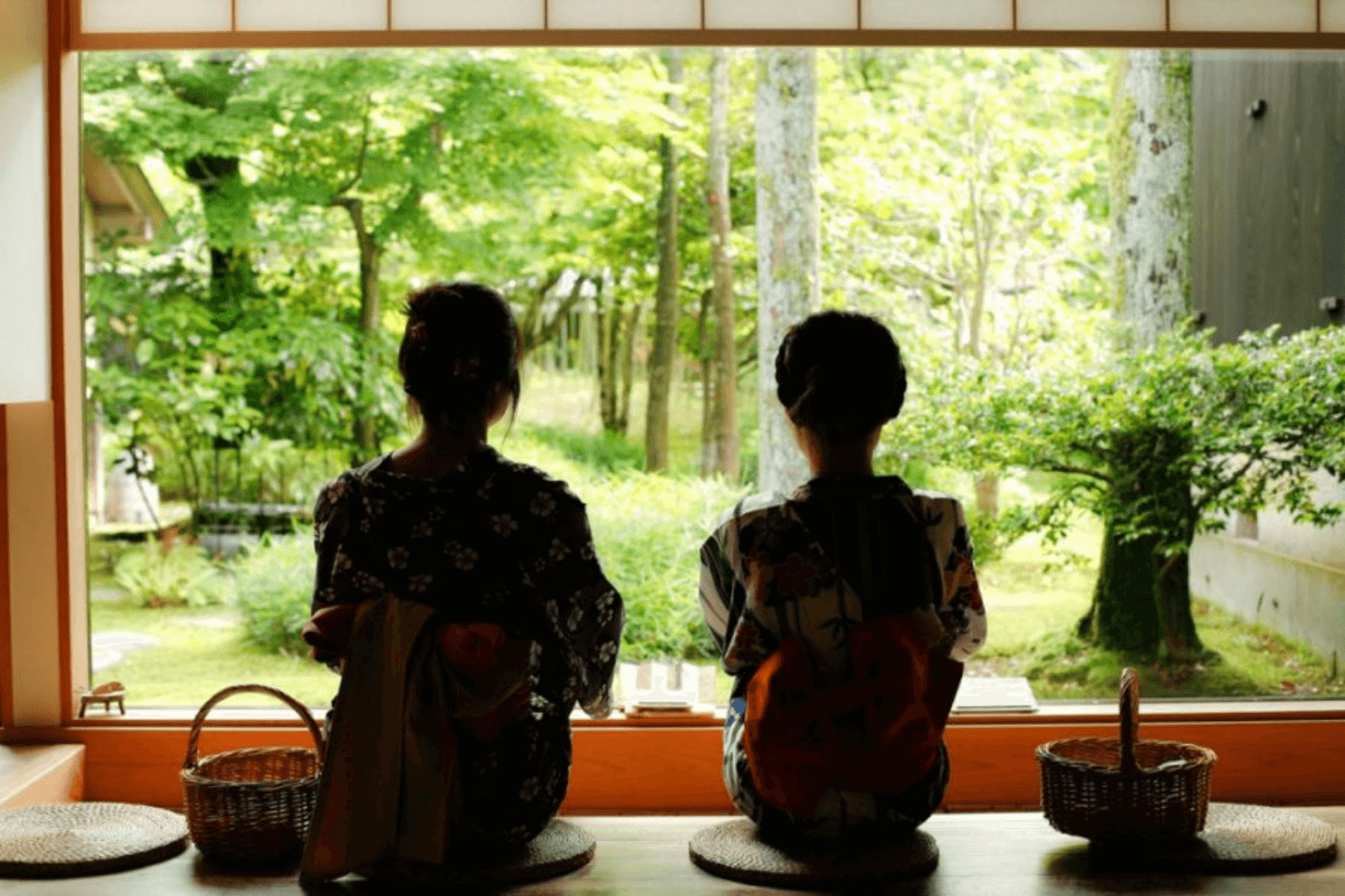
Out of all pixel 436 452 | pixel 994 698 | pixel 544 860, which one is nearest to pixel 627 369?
pixel 994 698

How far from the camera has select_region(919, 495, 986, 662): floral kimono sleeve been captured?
2.44m

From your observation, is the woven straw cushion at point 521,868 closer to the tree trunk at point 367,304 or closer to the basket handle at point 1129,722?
the basket handle at point 1129,722

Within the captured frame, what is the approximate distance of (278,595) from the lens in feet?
21.4

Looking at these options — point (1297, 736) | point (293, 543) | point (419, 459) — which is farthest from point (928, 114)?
point (419, 459)

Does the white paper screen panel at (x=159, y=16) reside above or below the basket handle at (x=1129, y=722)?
Result: above

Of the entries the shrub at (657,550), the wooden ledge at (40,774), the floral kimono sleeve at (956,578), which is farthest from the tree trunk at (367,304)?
the floral kimono sleeve at (956,578)

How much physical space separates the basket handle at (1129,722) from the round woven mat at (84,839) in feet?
5.45

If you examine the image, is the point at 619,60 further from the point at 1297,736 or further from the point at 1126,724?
the point at 1126,724

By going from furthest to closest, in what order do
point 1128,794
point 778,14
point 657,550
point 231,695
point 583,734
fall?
point 657,550, point 583,734, point 778,14, point 231,695, point 1128,794

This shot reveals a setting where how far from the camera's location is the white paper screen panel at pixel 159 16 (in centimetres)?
348

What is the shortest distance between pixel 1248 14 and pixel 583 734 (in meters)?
2.41

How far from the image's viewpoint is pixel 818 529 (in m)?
2.39

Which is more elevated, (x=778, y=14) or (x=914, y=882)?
(x=778, y=14)

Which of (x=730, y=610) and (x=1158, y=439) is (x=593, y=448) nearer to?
(x=1158, y=439)
